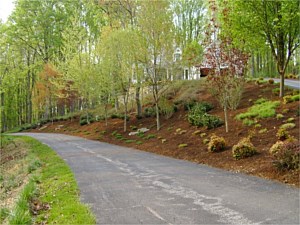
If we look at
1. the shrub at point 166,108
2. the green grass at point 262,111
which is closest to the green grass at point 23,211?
the green grass at point 262,111

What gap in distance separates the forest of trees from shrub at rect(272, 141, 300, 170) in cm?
700

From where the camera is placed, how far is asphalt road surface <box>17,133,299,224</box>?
17.8ft

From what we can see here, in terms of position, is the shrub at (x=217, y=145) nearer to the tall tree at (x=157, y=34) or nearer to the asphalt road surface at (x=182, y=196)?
the asphalt road surface at (x=182, y=196)

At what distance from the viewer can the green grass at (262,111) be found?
551 inches

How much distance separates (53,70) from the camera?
3281 centimetres

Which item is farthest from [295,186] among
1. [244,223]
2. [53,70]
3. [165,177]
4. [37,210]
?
[53,70]

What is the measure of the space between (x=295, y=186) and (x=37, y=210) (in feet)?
19.0

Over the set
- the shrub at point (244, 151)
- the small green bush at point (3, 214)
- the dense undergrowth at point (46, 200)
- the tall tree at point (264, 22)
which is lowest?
the small green bush at point (3, 214)

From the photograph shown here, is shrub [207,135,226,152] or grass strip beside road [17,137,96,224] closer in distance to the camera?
grass strip beside road [17,137,96,224]

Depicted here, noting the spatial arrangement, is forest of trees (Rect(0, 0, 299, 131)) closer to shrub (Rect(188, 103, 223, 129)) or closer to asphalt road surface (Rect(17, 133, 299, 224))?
shrub (Rect(188, 103, 223, 129))

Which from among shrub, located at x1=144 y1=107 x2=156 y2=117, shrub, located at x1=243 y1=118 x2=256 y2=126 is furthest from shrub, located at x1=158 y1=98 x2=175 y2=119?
shrub, located at x1=243 y1=118 x2=256 y2=126

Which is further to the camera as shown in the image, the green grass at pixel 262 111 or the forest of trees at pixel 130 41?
the forest of trees at pixel 130 41

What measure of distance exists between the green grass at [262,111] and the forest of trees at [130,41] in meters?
1.98

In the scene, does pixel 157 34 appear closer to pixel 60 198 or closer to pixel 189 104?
pixel 189 104
